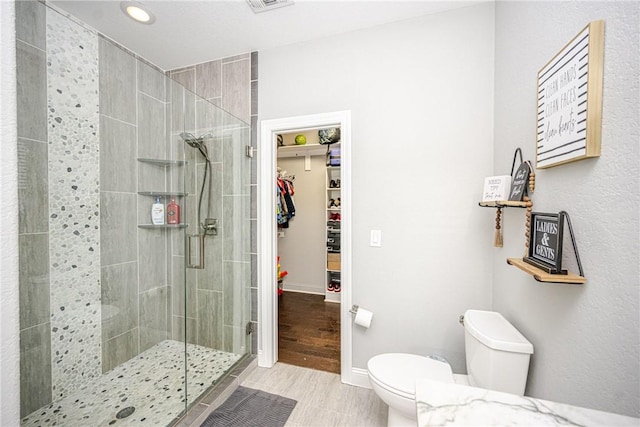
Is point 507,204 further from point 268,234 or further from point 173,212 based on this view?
point 173,212

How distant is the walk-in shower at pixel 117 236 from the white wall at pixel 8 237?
0.99 metres

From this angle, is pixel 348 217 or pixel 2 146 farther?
pixel 348 217

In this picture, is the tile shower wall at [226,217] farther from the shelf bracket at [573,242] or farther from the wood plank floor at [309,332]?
the shelf bracket at [573,242]

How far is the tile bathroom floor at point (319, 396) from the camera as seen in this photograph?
5.00 ft

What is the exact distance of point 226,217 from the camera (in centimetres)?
202

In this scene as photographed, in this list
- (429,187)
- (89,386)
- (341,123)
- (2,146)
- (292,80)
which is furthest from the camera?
(292,80)

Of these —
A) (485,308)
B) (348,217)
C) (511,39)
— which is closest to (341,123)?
(348,217)

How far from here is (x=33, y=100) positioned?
126 centimetres

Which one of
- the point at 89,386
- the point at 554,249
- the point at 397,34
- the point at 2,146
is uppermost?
Result: the point at 397,34

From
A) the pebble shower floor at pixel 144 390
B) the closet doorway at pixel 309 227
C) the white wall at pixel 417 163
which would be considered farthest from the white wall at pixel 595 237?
the closet doorway at pixel 309 227

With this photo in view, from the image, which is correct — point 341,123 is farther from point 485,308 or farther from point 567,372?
point 567,372

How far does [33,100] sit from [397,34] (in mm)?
2182

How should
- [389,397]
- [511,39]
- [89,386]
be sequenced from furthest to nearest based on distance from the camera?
[89,386] < [511,39] < [389,397]

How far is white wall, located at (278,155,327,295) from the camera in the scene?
12.8ft
